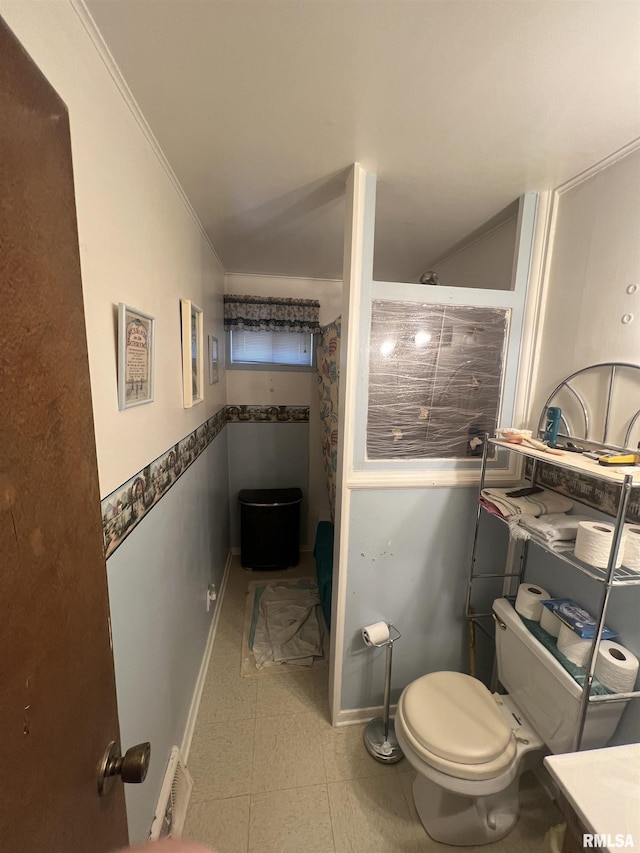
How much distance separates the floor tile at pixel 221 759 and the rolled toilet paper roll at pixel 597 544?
1.49 meters

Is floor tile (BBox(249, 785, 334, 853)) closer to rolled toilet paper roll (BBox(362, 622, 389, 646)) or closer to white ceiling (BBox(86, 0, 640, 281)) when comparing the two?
rolled toilet paper roll (BBox(362, 622, 389, 646))

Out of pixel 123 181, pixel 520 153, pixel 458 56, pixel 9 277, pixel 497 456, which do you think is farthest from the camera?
pixel 497 456

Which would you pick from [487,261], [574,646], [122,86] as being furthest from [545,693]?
[122,86]

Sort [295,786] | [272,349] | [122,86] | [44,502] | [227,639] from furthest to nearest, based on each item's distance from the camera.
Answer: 1. [272,349]
2. [227,639]
3. [295,786]
4. [122,86]
5. [44,502]

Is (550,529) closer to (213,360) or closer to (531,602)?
(531,602)

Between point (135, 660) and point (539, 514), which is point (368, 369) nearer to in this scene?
point (539, 514)

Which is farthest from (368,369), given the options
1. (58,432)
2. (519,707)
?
(519,707)

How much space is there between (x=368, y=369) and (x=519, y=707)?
135cm

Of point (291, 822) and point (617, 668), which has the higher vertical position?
point (617, 668)

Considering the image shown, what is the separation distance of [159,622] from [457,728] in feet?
3.44

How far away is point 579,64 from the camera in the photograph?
2.40ft

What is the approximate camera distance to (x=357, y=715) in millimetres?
1505

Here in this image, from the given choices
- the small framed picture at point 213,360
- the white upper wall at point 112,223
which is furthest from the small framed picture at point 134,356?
the small framed picture at point 213,360

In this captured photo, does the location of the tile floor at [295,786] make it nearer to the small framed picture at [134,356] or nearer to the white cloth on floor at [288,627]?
the white cloth on floor at [288,627]
